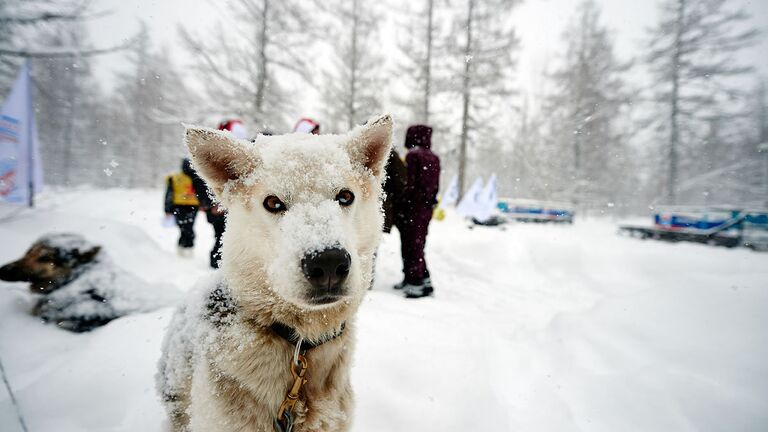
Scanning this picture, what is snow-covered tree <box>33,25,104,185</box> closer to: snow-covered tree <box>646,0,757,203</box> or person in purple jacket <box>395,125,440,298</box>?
person in purple jacket <box>395,125,440,298</box>

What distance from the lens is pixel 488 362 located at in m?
2.57

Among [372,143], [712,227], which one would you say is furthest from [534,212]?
[372,143]

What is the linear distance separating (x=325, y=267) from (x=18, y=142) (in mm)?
7121

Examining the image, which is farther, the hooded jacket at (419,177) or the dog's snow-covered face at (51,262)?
the hooded jacket at (419,177)

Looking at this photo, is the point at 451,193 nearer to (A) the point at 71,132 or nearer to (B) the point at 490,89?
(B) the point at 490,89

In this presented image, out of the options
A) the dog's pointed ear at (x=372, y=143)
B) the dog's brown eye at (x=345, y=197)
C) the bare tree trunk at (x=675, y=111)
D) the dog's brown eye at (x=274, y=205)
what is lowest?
the dog's brown eye at (x=274, y=205)

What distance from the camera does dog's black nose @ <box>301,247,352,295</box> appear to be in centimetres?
110

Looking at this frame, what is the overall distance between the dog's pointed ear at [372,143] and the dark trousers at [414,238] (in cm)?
273

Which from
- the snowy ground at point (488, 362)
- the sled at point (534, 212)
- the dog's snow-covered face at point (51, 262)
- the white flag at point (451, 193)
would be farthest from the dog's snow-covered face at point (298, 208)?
the sled at point (534, 212)

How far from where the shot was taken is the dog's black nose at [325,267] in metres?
1.10

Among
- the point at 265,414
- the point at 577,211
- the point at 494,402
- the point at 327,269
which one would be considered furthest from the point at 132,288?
the point at 577,211

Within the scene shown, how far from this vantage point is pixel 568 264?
708 cm

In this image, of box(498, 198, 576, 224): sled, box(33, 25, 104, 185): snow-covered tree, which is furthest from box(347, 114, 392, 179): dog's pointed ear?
box(33, 25, 104, 185): snow-covered tree

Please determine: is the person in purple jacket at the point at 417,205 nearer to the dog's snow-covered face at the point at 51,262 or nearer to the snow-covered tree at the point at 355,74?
the dog's snow-covered face at the point at 51,262
